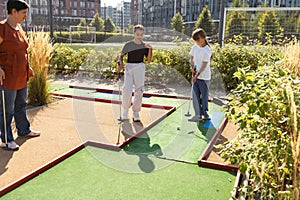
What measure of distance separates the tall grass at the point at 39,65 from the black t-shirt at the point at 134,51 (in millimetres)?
1686

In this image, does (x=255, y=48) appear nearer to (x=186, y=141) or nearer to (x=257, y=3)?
(x=186, y=141)

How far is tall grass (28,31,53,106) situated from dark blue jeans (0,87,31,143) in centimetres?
160

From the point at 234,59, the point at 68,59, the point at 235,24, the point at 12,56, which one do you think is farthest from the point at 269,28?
the point at 12,56

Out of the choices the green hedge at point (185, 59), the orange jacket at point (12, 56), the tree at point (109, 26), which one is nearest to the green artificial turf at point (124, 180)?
the orange jacket at point (12, 56)

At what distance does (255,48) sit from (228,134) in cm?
413

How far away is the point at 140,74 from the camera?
16.6ft

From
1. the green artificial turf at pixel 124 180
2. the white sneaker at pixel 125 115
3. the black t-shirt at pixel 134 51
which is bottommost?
the green artificial turf at pixel 124 180

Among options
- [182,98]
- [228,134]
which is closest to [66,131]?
[228,134]

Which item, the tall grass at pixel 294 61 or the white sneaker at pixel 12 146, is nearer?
the white sneaker at pixel 12 146

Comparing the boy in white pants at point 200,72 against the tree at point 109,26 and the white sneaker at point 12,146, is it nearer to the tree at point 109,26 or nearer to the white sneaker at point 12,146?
the white sneaker at point 12,146

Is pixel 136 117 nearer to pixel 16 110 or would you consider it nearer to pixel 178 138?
pixel 178 138

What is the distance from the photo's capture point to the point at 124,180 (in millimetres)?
3230

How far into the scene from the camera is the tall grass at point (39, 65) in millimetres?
5588

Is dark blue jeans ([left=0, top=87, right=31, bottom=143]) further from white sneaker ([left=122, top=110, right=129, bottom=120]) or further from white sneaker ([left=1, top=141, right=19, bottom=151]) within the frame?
white sneaker ([left=122, top=110, right=129, bottom=120])
